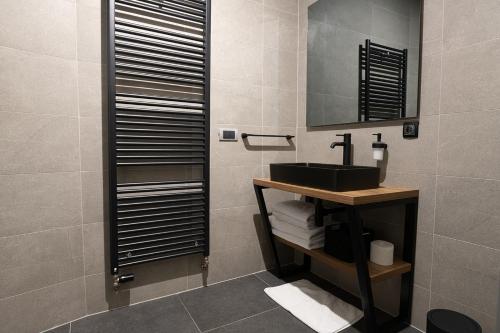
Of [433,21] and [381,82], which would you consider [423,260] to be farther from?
[433,21]

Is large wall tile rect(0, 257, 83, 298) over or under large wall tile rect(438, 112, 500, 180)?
under

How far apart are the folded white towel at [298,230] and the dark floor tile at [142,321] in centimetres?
77

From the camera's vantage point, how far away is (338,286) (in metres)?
1.92

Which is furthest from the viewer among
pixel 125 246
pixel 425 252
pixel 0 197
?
pixel 125 246

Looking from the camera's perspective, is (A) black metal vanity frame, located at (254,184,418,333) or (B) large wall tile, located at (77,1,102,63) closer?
(A) black metal vanity frame, located at (254,184,418,333)

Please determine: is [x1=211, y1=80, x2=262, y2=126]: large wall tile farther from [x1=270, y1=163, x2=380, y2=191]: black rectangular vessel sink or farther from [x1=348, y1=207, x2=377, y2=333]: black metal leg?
[x1=348, y1=207, x2=377, y2=333]: black metal leg

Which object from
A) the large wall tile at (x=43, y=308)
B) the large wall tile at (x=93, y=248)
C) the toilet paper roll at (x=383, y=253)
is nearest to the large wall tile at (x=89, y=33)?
the large wall tile at (x=93, y=248)

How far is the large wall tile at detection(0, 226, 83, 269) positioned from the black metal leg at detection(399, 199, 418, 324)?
5.73ft

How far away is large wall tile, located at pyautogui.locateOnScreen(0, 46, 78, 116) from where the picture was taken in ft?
4.27

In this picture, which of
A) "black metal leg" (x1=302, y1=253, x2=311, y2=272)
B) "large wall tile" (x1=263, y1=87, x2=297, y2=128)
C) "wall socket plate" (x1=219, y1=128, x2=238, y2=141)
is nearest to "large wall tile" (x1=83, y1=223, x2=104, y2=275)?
"wall socket plate" (x1=219, y1=128, x2=238, y2=141)

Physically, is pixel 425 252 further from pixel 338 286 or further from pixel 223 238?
pixel 223 238

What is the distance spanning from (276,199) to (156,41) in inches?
53.3

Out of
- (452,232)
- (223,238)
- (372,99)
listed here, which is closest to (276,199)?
(223,238)

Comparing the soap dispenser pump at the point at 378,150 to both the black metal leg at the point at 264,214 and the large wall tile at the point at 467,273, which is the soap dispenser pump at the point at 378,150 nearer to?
the large wall tile at the point at 467,273
